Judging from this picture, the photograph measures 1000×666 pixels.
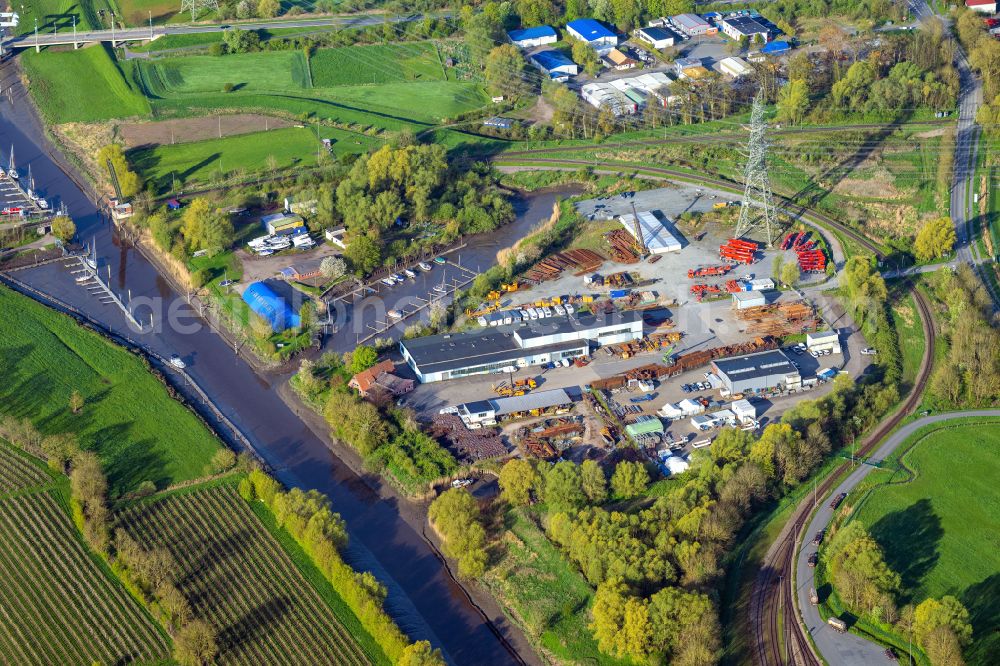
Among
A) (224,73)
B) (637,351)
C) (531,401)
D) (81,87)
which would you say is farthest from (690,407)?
(81,87)

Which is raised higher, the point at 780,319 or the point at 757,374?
the point at 757,374

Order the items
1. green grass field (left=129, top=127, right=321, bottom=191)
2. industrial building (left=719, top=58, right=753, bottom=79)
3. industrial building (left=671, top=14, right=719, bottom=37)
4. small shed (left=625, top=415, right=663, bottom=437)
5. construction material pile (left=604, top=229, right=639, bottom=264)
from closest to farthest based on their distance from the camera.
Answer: small shed (left=625, top=415, right=663, bottom=437) → construction material pile (left=604, top=229, right=639, bottom=264) → green grass field (left=129, top=127, right=321, bottom=191) → industrial building (left=719, top=58, right=753, bottom=79) → industrial building (left=671, top=14, right=719, bottom=37)

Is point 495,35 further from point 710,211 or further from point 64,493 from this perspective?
point 64,493

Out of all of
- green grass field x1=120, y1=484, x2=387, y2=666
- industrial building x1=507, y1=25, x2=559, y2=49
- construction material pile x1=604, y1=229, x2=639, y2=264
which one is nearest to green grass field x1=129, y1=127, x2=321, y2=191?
construction material pile x1=604, y1=229, x2=639, y2=264

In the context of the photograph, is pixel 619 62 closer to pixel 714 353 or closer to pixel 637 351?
pixel 637 351

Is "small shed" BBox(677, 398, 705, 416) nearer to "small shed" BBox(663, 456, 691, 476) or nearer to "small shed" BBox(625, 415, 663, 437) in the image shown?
"small shed" BBox(625, 415, 663, 437)

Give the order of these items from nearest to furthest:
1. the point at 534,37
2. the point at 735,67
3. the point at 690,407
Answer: the point at 690,407, the point at 735,67, the point at 534,37

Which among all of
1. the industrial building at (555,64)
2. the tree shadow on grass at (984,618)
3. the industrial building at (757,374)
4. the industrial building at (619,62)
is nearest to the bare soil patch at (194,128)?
the industrial building at (555,64)
